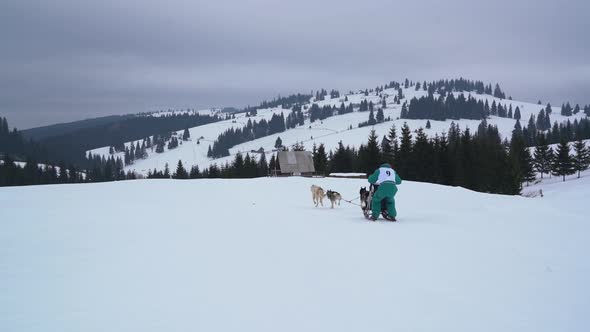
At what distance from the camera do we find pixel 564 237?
8.80 m

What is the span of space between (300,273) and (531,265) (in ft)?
13.4

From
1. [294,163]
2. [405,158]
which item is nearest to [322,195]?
[294,163]

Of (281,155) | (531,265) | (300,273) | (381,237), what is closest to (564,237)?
(531,265)

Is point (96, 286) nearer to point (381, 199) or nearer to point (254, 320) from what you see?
point (254, 320)

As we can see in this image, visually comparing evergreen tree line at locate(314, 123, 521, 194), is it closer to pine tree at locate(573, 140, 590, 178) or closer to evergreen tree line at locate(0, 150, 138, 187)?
pine tree at locate(573, 140, 590, 178)

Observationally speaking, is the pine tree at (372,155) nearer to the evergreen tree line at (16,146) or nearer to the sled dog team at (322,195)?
the sled dog team at (322,195)

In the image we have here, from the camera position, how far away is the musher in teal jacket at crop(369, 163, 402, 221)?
11.7 meters

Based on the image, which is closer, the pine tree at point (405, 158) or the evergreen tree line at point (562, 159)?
the pine tree at point (405, 158)

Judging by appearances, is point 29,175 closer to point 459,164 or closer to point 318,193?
point 459,164

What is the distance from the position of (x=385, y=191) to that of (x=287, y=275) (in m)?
7.08

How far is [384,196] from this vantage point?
38.6 feet

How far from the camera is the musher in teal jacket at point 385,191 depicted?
A: 11.7 meters

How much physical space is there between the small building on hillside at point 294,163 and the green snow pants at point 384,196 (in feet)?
134

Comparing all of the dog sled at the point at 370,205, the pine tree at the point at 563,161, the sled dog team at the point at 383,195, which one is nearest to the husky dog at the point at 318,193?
the dog sled at the point at 370,205
